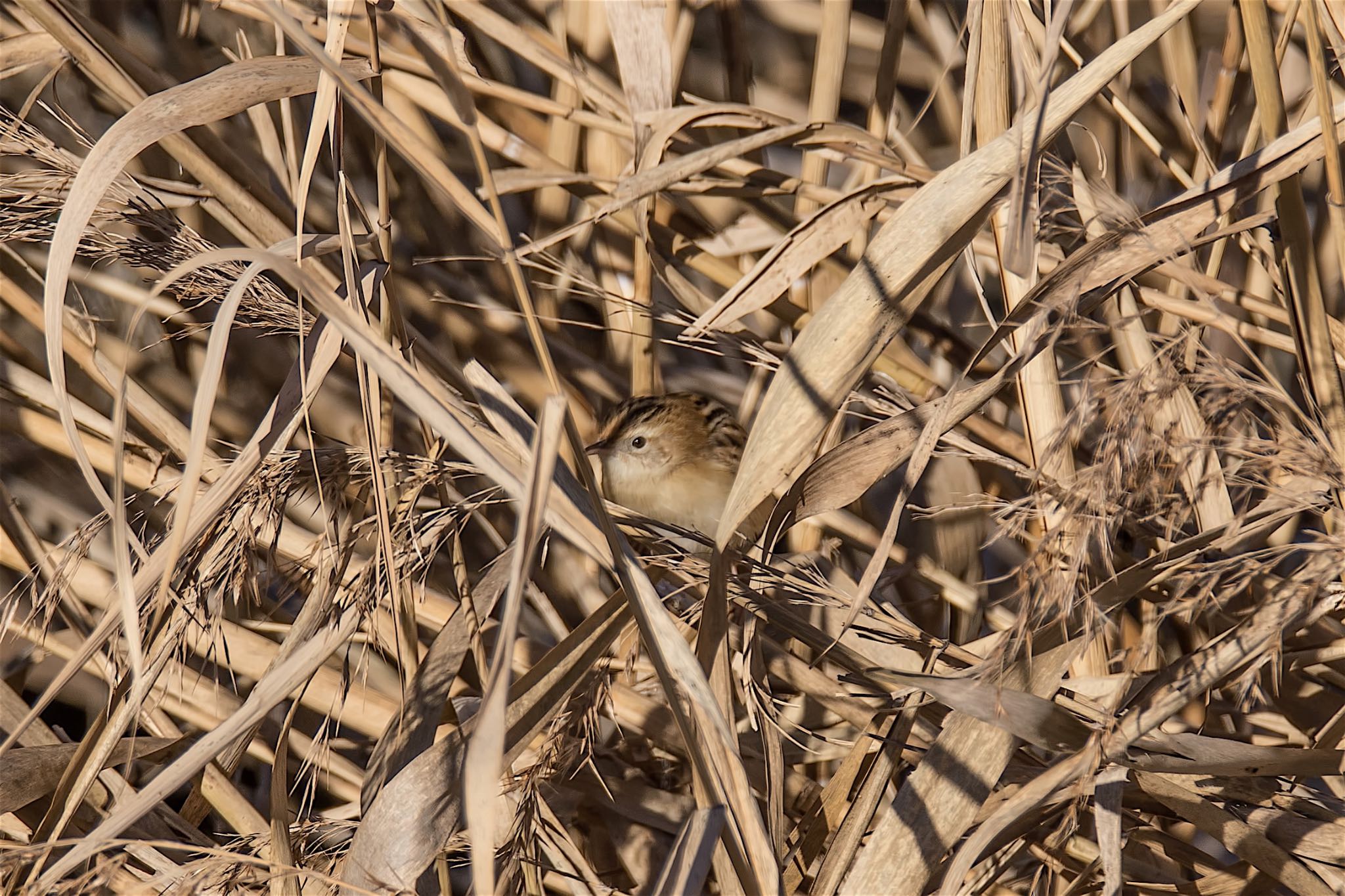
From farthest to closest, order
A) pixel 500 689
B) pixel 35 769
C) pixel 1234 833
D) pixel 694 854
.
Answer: pixel 35 769 → pixel 1234 833 → pixel 694 854 → pixel 500 689

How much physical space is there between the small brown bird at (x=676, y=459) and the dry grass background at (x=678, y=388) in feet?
0.33

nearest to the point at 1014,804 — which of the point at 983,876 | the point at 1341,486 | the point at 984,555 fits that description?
the point at 983,876

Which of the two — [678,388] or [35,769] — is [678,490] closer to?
[678,388]

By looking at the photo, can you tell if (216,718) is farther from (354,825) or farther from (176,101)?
(176,101)

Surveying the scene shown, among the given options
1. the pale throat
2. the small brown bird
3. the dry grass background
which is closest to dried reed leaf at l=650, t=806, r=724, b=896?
the dry grass background

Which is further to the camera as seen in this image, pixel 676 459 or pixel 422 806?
pixel 676 459

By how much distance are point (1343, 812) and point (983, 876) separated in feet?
1.36

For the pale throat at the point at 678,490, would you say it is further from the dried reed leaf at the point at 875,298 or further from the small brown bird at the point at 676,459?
the dried reed leaf at the point at 875,298

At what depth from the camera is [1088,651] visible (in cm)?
162

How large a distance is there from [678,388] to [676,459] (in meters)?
0.17

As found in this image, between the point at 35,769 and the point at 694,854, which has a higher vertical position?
the point at 694,854

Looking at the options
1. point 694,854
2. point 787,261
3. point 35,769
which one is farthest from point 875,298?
point 35,769

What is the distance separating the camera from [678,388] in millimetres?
2568

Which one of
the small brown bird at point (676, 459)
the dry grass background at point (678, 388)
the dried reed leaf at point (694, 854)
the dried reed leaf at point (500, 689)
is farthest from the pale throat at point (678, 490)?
the dried reed leaf at point (500, 689)
